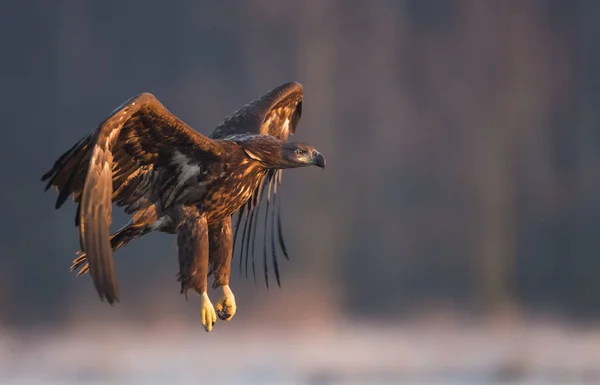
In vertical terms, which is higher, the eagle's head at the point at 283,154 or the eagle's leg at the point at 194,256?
the eagle's head at the point at 283,154

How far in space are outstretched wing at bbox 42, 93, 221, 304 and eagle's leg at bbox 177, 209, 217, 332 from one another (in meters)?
0.43

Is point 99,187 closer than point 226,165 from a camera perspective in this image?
Yes

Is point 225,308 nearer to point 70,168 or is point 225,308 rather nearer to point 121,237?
point 121,237

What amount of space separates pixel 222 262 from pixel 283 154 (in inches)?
48.2

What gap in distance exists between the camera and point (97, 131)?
28.8 feet

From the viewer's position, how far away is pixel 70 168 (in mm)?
9062

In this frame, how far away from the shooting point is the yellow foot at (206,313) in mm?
9898

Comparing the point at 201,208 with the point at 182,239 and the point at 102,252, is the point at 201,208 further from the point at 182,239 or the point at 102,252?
the point at 102,252

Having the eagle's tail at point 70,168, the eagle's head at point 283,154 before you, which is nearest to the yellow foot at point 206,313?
the eagle's head at point 283,154

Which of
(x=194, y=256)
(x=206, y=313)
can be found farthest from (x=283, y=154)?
(x=206, y=313)

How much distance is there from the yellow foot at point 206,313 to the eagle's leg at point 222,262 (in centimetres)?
41

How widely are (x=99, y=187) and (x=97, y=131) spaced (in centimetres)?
45

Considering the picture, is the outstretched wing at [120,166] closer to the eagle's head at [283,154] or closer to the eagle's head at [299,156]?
the eagle's head at [283,154]

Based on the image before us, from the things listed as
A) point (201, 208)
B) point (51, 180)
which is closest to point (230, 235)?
point (201, 208)
